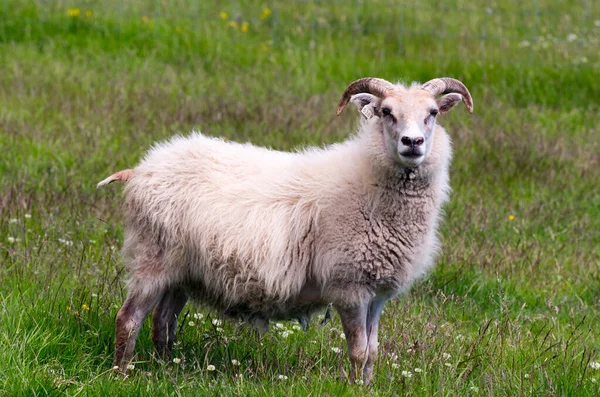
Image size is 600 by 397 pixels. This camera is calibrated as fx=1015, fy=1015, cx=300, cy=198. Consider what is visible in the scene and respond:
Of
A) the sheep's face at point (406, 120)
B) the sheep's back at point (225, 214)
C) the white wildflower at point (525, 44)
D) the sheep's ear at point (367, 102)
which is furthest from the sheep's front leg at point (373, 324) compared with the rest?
the white wildflower at point (525, 44)

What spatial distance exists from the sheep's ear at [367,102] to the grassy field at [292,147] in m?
1.10

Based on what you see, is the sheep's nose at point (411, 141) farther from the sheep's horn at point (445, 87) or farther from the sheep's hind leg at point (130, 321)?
the sheep's hind leg at point (130, 321)

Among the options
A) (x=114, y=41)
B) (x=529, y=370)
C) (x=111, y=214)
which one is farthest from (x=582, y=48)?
(x=529, y=370)

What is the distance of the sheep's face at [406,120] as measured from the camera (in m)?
4.98

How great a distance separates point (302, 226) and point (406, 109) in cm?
79

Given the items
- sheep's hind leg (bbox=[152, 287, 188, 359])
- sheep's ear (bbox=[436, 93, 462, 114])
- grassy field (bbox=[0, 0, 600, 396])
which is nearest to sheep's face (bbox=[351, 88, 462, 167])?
sheep's ear (bbox=[436, 93, 462, 114])

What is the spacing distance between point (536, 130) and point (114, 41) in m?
4.75

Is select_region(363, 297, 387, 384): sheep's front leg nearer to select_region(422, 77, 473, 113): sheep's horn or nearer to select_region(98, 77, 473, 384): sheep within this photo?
select_region(98, 77, 473, 384): sheep

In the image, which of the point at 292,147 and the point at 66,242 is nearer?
the point at 66,242

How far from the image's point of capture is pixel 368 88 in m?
5.41

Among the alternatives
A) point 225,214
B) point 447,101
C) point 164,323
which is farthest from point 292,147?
point 225,214

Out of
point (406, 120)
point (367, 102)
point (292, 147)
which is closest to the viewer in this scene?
point (406, 120)

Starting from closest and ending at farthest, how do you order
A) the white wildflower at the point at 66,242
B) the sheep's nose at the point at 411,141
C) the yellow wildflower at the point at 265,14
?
the sheep's nose at the point at 411,141, the white wildflower at the point at 66,242, the yellow wildflower at the point at 265,14

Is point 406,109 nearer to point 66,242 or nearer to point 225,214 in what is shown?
point 225,214
